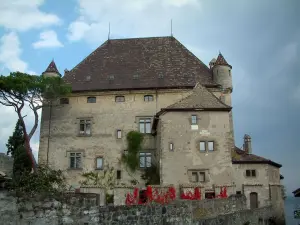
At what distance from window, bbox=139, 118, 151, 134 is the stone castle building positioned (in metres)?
0.10

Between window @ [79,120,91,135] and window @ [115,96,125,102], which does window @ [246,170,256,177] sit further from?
window @ [79,120,91,135]

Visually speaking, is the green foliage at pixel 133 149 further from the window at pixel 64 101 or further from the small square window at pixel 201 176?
the window at pixel 64 101

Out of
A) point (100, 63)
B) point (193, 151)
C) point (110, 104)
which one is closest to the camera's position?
point (193, 151)

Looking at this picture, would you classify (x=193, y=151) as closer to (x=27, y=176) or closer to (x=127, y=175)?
(x=127, y=175)

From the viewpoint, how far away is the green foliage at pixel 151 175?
106 feet

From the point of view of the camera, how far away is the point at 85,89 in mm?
36375

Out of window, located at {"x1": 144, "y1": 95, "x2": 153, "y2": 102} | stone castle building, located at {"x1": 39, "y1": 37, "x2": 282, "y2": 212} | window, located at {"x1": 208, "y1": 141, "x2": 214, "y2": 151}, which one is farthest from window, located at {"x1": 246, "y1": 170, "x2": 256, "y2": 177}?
window, located at {"x1": 144, "y1": 95, "x2": 153, "y2": 102}

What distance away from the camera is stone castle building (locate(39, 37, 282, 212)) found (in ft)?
96.5

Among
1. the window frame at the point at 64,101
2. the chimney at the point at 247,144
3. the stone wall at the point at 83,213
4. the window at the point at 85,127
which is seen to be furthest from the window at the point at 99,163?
the stone wall at the point at 83,213

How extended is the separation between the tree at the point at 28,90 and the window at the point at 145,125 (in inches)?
304

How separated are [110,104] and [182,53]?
33.0ft

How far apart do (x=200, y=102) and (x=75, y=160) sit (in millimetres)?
13617

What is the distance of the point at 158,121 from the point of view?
1273 inches

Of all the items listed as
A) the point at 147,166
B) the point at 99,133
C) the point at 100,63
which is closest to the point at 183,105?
the point at 147,166
